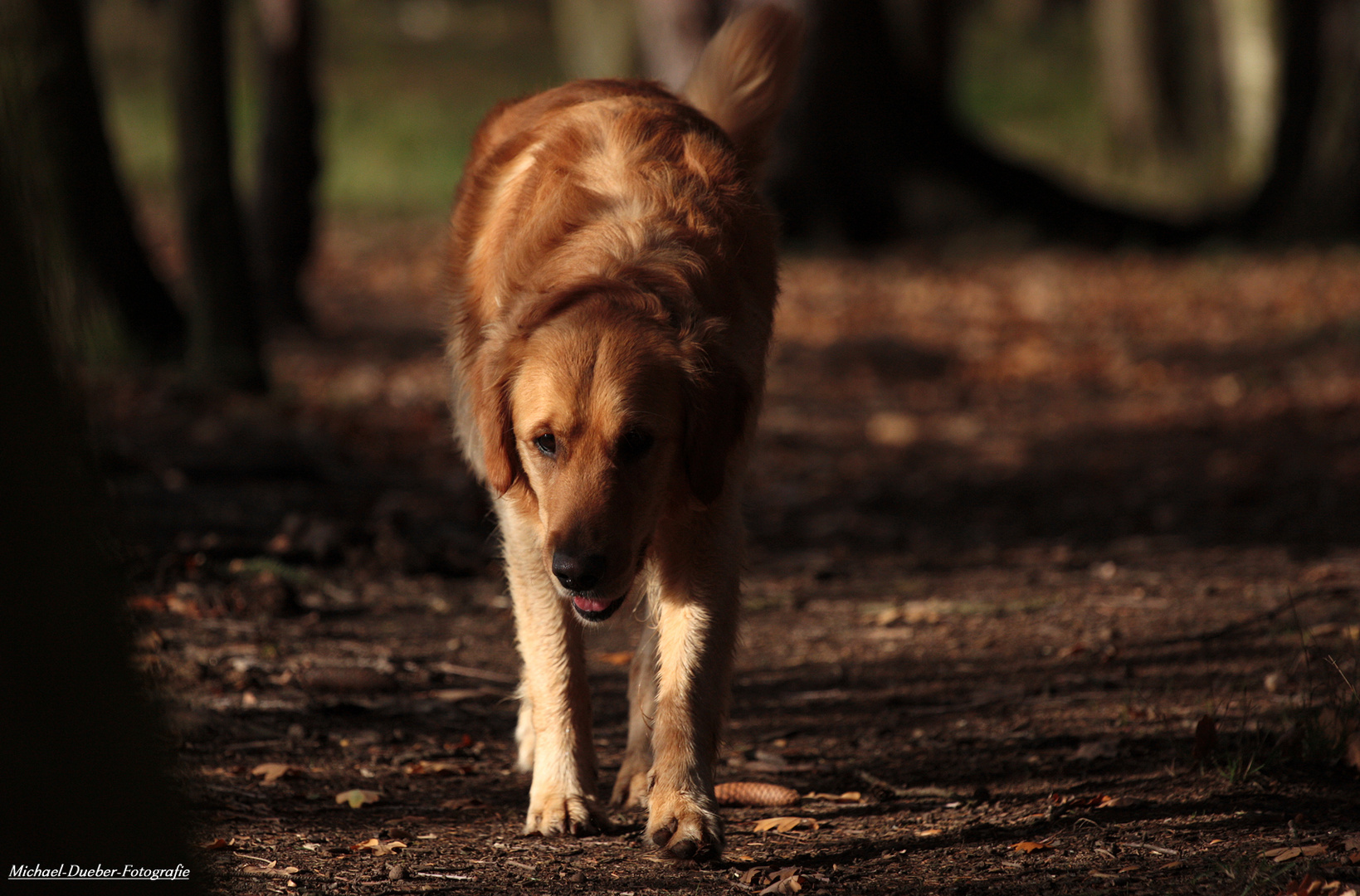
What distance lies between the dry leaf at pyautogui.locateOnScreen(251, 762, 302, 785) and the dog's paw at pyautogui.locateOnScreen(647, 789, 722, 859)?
1.17m

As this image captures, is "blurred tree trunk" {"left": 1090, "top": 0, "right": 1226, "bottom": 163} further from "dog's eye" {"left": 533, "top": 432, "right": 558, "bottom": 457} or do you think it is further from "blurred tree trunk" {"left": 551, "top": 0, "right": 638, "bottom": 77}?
"dog's eye" {"left": 533, "top": 432, "right": 558, "bottom": 457}

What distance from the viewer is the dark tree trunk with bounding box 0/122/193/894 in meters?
1.78

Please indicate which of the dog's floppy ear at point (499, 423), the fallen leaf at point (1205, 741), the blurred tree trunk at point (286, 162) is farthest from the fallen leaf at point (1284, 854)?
the blurred tree trunk at point (286, 162)

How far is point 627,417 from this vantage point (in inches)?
137

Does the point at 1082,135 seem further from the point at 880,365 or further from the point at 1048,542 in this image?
the point at 1048,542

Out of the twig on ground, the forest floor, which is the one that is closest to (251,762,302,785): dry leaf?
the forest floor

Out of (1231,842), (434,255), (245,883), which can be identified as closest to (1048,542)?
(1231,842)

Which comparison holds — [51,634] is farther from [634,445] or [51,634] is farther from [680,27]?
[680,27]

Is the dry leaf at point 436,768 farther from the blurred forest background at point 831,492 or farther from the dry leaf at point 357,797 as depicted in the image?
the dry leaf at point 357,797

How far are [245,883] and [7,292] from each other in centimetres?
184

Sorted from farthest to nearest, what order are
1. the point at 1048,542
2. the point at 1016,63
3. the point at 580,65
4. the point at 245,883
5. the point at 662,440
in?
the point at 1016,63
the point at 580,65
the point at 1048,542
the point at 662,440
the point at 245,883

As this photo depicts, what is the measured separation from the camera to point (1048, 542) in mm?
7188

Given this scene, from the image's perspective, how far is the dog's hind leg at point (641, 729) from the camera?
4023mm

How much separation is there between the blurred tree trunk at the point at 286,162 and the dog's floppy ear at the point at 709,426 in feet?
28.8
